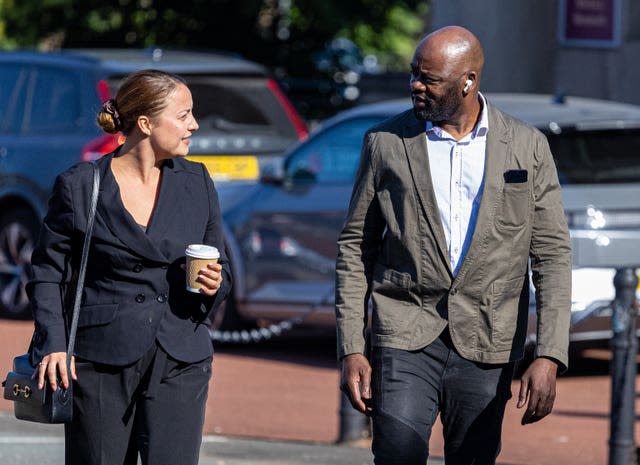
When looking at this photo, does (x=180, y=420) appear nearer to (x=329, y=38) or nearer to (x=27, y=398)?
(x=27, y=398)

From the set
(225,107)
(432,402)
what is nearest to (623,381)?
(432,402)

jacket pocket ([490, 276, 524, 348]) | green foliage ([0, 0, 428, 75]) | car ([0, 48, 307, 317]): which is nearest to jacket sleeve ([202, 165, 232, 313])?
jacket pocket ([490, 276, 524, 348])

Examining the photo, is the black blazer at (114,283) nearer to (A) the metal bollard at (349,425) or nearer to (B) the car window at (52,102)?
(A) the metal bollard at (349,425)

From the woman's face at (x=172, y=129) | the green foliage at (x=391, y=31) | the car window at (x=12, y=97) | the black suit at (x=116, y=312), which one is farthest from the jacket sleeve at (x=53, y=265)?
the green foliage at (x=391, y=31)

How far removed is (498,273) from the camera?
443 centimetres

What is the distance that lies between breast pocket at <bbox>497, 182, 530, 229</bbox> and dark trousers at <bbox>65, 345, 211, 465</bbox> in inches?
39.1

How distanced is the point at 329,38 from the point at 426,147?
52.7 feet

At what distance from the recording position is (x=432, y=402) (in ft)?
14.6

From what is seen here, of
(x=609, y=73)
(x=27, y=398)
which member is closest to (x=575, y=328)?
(x=27, y=398)

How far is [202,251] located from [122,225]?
293 millimetres

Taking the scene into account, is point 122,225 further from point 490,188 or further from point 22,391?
point 490,188

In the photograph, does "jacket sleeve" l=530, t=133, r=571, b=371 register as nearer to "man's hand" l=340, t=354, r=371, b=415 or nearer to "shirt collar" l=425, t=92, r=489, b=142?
"shirt collar" l=425, t=92, r=489, b=142

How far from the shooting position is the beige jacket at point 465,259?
14.5ft

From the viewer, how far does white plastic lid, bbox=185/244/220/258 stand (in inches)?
166
